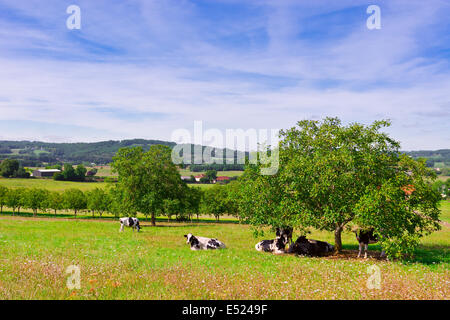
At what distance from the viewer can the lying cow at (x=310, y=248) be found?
2341cm

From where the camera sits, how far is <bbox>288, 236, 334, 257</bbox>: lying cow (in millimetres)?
23406

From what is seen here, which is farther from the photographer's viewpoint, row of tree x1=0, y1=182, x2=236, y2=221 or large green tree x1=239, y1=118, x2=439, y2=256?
row of tree x1=0, y1=182, x2=236, y2=221

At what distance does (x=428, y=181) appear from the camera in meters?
21.9

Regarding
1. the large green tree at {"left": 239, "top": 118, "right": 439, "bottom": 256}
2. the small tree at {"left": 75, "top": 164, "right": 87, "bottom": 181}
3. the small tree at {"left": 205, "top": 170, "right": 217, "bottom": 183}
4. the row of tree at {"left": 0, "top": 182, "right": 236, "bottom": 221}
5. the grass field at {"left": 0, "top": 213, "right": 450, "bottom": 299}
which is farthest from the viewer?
the small tree at {"left": 75, "top": 164, "right": 87, "bottom": 181}

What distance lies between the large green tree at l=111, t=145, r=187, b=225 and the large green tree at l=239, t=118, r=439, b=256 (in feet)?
86.5

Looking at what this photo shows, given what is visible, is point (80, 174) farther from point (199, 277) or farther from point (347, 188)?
point (199, 277)

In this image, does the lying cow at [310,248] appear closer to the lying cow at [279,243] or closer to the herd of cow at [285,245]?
the herd of cow at [285,245]

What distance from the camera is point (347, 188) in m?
20.7

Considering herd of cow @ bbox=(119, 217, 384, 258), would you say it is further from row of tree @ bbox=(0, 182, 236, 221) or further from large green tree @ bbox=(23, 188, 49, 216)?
large green tree @ bbox=(23, 188, 49, 216)

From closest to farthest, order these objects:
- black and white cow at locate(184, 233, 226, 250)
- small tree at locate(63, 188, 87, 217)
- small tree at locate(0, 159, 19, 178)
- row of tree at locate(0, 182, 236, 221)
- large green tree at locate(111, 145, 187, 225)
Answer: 1. black and white cow at locate(184, 233, 226, 250)
2. large green tree at locate(111, 145, 187, 225)
3. row of tree at locate(0, 182, 236, 221)
4. small tree at locate(63, 188, 87, 217)
5. small tree at locate(0, 159, 19, 178)

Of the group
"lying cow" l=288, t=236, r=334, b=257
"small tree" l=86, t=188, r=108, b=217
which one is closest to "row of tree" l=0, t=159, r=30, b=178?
"small tree" l=86, t=188, r=108, b=217

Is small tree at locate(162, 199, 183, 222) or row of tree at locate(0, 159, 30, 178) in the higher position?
row of tree at locate(0, 159, 30, 178)

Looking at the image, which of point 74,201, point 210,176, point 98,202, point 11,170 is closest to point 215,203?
point 98,202

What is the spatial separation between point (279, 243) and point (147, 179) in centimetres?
2833
